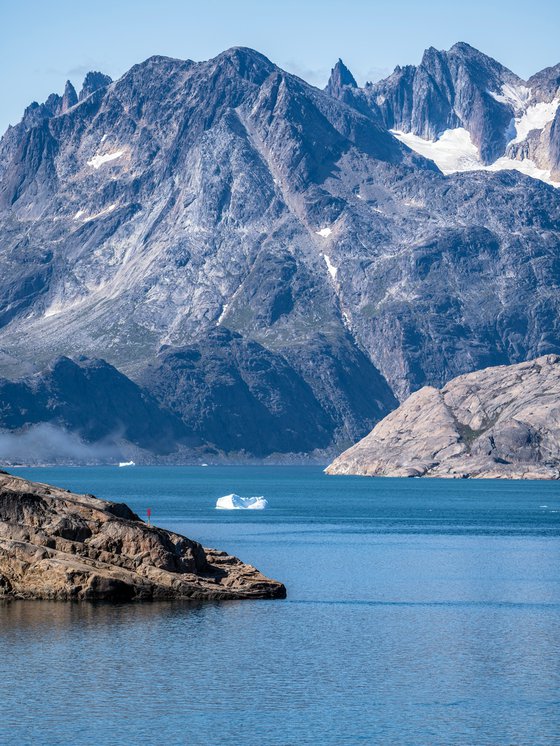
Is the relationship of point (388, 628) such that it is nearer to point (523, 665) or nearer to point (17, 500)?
point (523, 665)

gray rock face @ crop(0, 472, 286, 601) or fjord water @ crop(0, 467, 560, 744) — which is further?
gray rock face @ crop(0, 472, 286, 601)

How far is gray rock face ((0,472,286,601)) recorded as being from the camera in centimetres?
10350

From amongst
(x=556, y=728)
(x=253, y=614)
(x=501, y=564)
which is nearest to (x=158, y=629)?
(x=253, y=614)

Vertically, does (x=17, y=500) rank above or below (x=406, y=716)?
above

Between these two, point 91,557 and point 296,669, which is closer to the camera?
point 296,669

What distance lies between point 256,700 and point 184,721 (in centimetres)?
595

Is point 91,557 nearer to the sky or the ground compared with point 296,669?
nearer to the sky

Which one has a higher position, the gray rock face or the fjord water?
the gray rock face

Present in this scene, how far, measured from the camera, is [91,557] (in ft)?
349

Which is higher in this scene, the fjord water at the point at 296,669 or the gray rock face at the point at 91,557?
the gray rock face at the point at 91,557

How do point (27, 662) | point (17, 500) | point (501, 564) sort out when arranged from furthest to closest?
point (501, 564) → point (17, 500) → point (27, 662)

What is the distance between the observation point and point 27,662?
84000 mm

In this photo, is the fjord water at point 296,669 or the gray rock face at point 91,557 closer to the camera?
the fjord water at point 296,669

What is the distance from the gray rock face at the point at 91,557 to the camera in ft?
340
